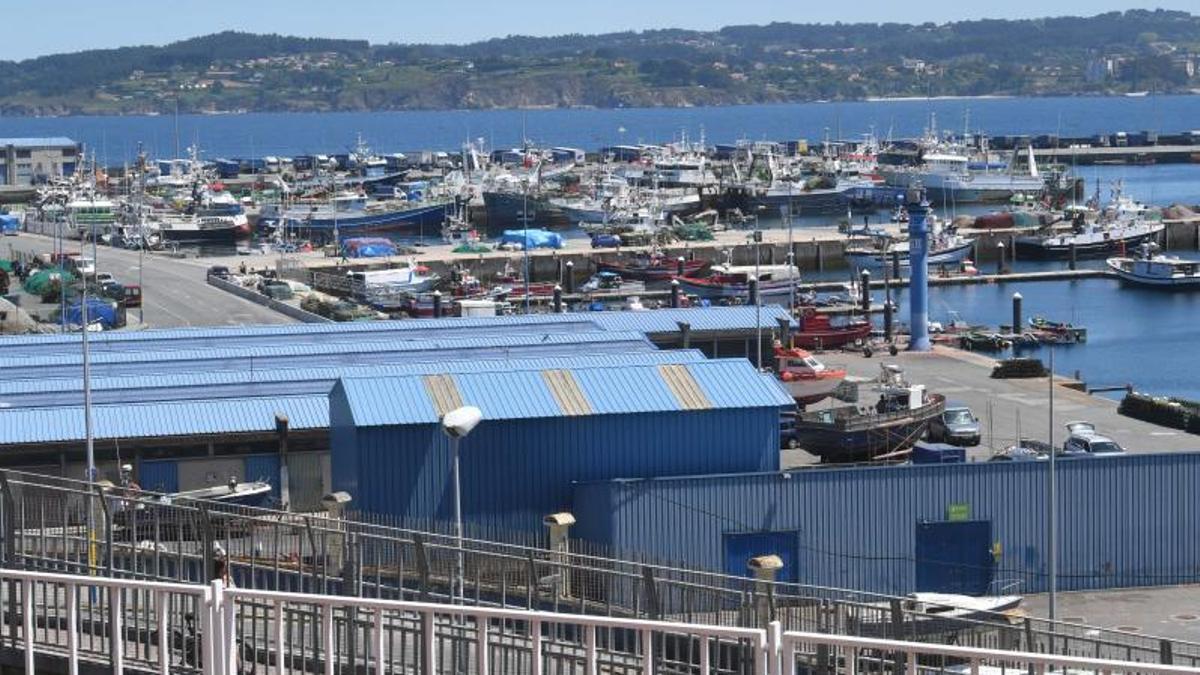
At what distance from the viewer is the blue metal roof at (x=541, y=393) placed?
21609 millimetres

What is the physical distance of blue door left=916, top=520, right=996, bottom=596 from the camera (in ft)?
71.8

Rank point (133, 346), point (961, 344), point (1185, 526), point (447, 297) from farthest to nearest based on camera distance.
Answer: point (447, 297) → point (961, 344) → point (133, 346) → point (1185, 526)

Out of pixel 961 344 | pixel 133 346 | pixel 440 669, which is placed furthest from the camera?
pixel 961 344

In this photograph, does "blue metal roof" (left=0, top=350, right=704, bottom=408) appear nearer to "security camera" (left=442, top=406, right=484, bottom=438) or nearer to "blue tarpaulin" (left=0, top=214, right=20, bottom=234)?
"security camera" (left=442, top=406, right=484, bottom=438)

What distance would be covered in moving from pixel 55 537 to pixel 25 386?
12.6m

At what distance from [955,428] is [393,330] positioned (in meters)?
8.66

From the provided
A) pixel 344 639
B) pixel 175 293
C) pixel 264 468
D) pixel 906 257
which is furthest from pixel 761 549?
pixel 906 257

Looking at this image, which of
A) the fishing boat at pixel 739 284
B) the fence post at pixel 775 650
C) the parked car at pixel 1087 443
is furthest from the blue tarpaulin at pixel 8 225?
the fence post at pixel 775 650

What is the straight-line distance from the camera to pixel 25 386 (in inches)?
1013

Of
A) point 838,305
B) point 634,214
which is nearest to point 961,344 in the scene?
point 838,305

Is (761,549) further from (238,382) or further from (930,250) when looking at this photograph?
(930,250)

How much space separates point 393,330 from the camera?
31.9 m

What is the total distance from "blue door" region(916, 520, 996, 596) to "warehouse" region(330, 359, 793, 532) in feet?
6.01

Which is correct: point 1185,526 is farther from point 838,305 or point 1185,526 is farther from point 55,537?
point 838,305
